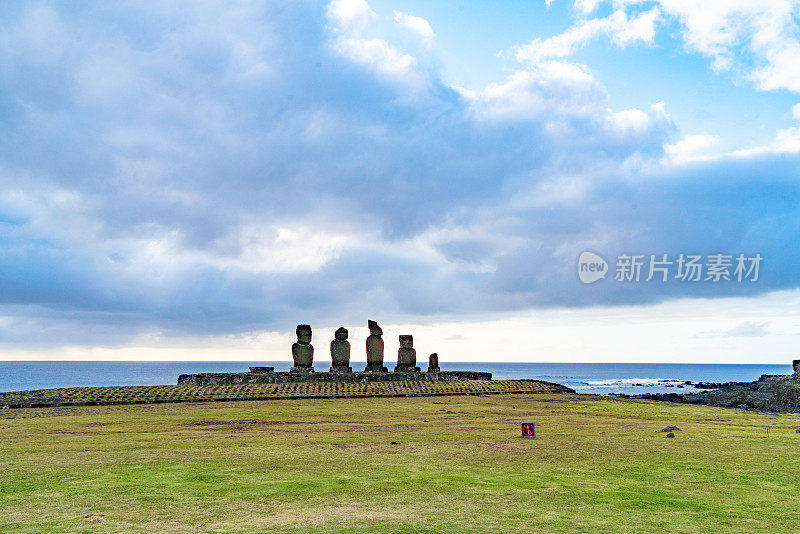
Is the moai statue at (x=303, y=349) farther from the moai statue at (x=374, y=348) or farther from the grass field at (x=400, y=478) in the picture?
the grass field at (x=400, y=478)

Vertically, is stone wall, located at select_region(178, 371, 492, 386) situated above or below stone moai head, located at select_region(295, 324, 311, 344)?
below

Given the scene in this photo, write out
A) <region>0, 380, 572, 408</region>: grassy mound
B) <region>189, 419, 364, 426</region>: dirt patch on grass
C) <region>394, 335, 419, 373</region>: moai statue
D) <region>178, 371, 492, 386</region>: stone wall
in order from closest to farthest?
<region>189, 419, 364, 426</region>: dirt patch on grass
<region>0, 380, 572, 408</region>: grassy mound
<region>178, 371, 492, 386</region>: stone wall
<region>394, 335, 419, 373</region>: moai statue

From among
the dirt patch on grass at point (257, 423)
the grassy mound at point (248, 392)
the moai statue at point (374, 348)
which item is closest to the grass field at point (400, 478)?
the dirt patch on grass at point (257, 423)

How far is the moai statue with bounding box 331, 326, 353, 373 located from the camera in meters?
57.3

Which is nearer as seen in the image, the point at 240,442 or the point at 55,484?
the point at 55,484

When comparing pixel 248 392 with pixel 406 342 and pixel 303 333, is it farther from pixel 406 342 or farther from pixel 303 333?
pixel 406 342

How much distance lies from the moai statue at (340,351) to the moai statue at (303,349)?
221cm

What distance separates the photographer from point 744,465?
13398 mm

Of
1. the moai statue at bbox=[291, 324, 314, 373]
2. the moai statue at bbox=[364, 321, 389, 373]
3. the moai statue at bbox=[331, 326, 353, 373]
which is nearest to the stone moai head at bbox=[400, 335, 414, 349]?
the moai statue at bbox=[364, 321, 389, 373]

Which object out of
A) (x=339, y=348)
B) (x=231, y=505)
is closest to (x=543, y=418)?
(x=231, y=505)

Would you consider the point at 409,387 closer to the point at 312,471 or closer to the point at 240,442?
the point at 240,442

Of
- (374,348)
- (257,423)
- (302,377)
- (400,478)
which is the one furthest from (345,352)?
(400,478)

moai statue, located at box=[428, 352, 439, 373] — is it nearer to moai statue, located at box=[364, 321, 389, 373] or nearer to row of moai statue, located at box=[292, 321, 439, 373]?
row of moai statue, located at box=[292, 321, 439, 373]

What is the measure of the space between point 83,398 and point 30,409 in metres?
4.73
